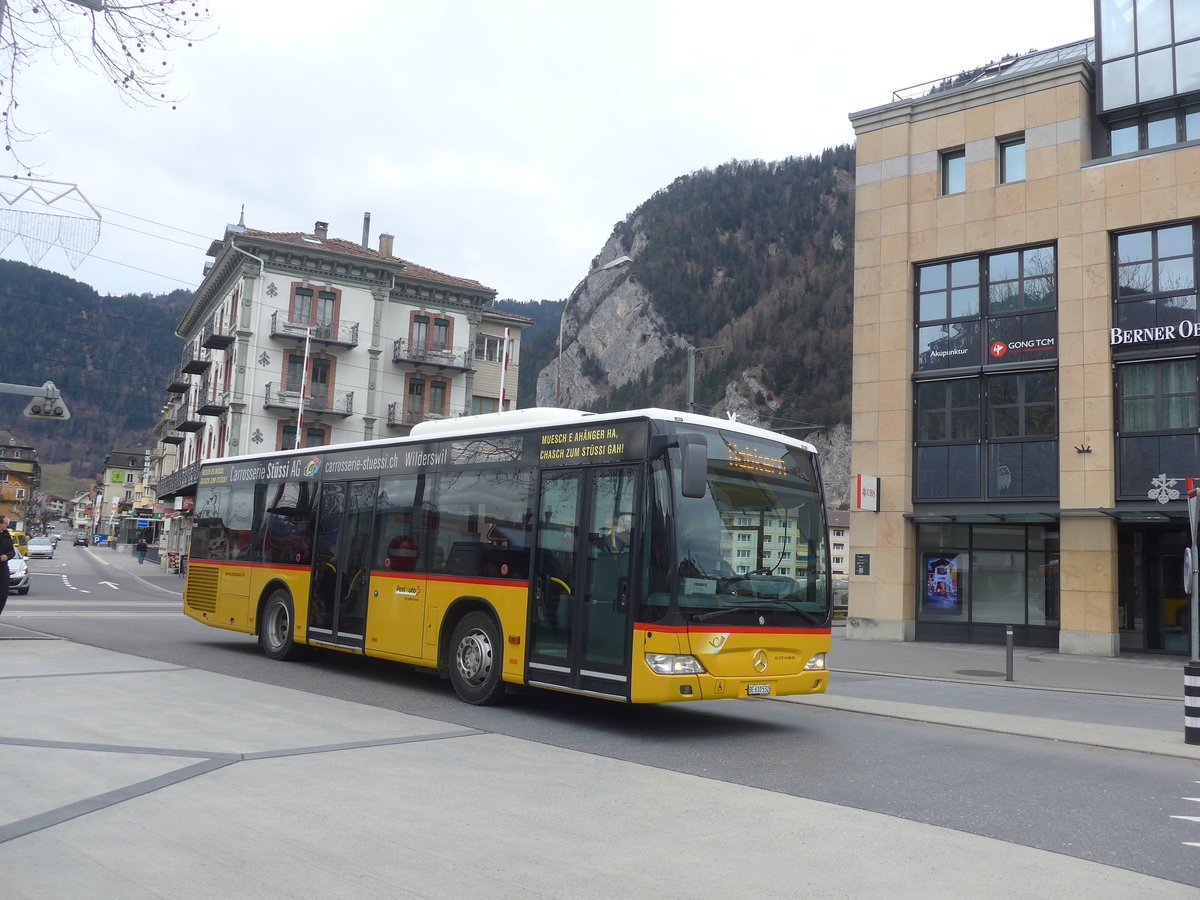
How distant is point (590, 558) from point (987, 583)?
20.2 meters

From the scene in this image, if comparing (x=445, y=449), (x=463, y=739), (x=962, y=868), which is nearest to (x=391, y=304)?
(x=445, y=449)

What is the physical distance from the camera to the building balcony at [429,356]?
50.7m

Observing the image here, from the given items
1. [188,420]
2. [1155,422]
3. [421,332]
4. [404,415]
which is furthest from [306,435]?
[1155,422]

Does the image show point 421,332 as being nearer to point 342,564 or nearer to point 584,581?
point 342,564

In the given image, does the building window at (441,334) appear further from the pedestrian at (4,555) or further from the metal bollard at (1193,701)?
the metal bollard at (1193,701)

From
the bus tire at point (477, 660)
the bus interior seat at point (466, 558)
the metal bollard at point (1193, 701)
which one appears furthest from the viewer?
the bus interior seat at point (466, 558)

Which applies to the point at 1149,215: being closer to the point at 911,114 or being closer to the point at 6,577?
the point at 911,114

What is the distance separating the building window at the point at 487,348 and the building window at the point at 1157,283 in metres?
35.9

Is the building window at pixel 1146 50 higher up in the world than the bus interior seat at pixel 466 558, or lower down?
higher up

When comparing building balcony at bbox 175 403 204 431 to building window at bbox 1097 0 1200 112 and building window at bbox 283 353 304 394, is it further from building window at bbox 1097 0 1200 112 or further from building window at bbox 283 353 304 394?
building window at bbox 1097 0 1200 112

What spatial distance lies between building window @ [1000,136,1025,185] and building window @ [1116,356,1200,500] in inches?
234

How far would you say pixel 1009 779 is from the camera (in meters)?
7.98

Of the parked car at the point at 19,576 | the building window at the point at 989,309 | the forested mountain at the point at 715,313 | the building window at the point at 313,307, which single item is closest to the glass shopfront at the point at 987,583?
the building window at the point at 989,309

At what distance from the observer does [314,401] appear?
4806 centimetres
